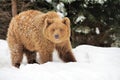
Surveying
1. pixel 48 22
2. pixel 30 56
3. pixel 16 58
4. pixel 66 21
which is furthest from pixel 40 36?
pixel 30 56

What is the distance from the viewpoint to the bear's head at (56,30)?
7.60 m

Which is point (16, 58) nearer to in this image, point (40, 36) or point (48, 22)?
point (40, 36)

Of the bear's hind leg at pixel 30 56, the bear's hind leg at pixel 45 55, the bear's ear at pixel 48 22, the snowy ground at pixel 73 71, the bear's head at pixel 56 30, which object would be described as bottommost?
the bear's hind leg at pixel 30 56

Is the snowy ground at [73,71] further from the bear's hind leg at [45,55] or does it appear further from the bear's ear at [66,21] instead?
the bear's ear at [66,21]

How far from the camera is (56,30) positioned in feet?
24.9

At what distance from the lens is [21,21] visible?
328 inches

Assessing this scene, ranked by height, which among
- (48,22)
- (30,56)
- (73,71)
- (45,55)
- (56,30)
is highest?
(48,22)

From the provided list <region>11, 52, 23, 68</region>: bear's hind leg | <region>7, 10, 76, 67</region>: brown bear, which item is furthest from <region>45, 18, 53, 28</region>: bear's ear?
<region>11, 52, 23, 68</region>: bear's hind leg

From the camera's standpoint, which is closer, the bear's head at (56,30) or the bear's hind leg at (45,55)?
the bear's head at (56,30)

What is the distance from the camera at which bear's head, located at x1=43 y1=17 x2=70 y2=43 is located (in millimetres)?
7598

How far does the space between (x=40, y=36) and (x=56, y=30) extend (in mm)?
422

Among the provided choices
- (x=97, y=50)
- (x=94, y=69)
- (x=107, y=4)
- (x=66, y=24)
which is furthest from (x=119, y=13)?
(x=94, y=69)

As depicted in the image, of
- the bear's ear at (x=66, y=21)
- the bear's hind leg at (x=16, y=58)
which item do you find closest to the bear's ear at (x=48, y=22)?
the bear's ear at (x=66, y=21)

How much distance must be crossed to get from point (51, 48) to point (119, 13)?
4878 mm
